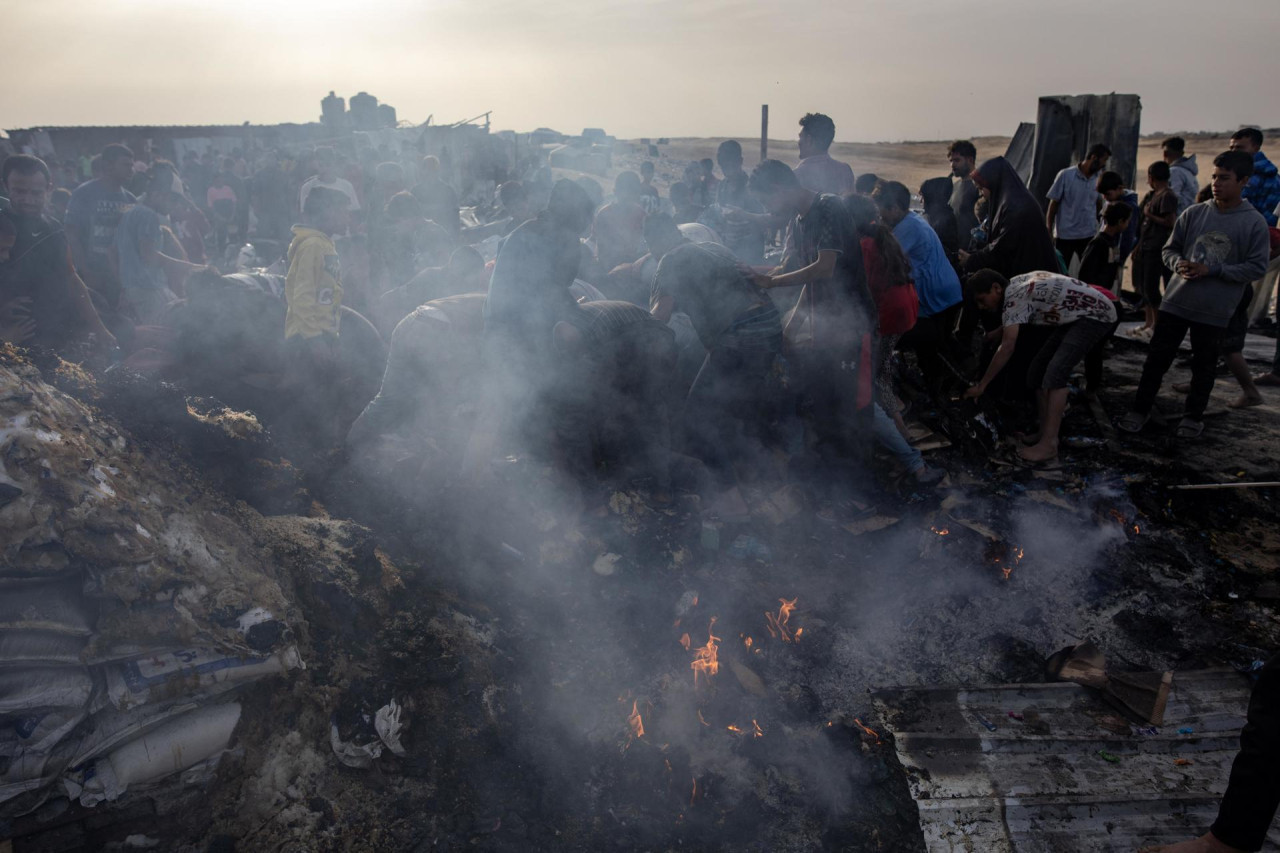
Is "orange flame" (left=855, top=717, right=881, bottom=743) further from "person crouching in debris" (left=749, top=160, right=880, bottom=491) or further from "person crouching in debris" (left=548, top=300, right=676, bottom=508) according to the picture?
"person crouching in debris" (left=749, top=160, right=880, bottom=491)

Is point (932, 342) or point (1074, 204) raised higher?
point (1074, 204)

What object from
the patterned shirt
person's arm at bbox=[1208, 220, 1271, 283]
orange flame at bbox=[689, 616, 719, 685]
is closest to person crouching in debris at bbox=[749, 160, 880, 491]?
the patterned shirt

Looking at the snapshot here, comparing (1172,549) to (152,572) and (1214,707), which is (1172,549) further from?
(152,572)

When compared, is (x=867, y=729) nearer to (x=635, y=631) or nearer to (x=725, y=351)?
(x=635, y=631)

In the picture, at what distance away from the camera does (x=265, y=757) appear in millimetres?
2729

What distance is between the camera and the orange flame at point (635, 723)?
3027 mm

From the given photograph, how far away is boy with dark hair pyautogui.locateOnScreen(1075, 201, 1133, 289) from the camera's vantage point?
6.85m

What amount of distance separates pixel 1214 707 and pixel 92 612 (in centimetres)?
475

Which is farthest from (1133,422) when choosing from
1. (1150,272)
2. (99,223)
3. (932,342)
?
(99,223)

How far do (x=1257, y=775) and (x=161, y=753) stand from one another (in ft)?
11.5

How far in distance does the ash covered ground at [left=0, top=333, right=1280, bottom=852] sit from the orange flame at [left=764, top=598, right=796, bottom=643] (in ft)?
0.08

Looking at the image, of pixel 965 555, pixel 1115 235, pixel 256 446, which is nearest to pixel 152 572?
pixel 256 446

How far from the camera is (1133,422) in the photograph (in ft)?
18.2

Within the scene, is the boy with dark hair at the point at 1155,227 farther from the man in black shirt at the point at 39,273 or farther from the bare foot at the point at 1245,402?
the man in black shirt at the point at 39,273
